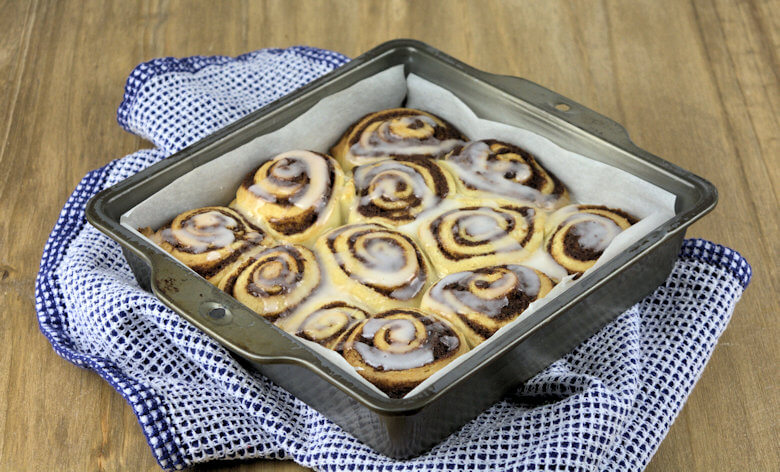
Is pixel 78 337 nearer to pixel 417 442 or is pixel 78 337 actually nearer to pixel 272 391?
pixel 272 391

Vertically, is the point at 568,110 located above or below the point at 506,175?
above

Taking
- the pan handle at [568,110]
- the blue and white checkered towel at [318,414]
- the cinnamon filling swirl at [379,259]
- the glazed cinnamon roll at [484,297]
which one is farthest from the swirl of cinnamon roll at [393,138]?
the blue and white checkered towel at [318,414]

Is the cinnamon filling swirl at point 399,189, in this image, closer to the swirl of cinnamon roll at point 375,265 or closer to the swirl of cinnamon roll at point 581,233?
the swirl of cinnamon roll at point 375,265

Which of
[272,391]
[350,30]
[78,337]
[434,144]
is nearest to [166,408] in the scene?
[272,391]

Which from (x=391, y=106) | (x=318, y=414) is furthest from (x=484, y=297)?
(x=391, y=106)

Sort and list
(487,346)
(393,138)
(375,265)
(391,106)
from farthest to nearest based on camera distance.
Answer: (391,106) → (393,138) → (375,265) → (487,346)

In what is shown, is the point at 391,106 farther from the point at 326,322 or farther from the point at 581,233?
the point at 326,322

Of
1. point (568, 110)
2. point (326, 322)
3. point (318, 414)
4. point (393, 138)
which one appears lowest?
point (318, 414)

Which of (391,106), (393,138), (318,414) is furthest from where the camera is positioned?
(391,106)
